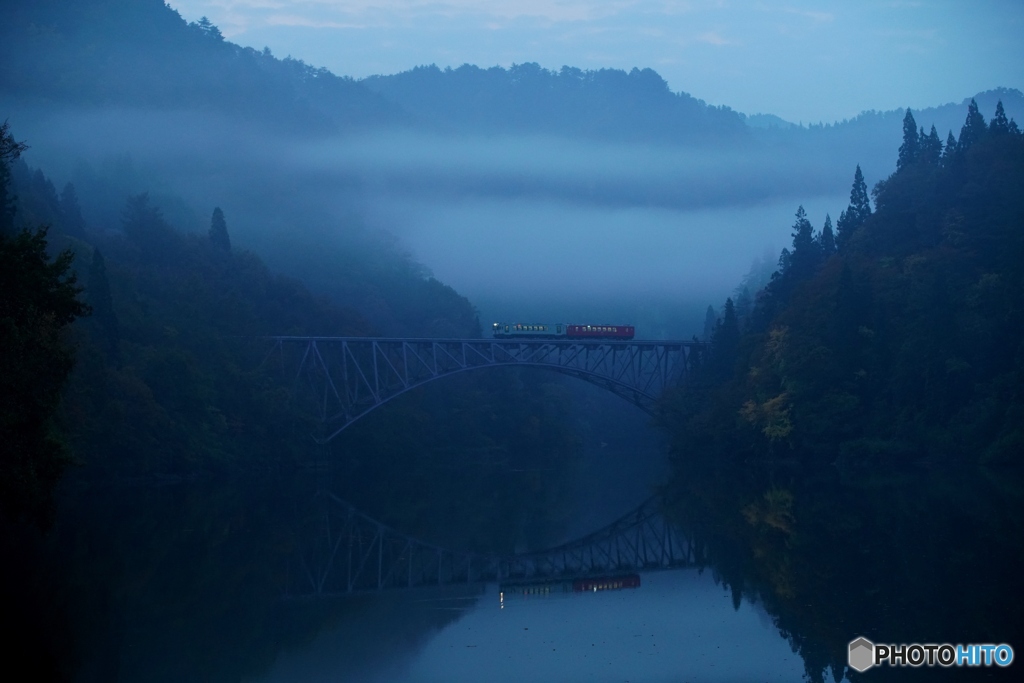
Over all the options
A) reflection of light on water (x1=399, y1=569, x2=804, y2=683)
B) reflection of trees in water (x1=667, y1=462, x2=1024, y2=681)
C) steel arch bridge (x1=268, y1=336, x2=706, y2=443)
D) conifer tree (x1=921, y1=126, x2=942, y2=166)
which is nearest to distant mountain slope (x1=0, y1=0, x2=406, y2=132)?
steel arch bridge (x1=268, y1=336, x2=706, y2=443)

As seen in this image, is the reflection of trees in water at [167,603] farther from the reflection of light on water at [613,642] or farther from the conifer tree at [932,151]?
the conifer tree at [932,151]

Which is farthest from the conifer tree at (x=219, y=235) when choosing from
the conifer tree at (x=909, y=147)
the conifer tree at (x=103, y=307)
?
the conifer tree at (x=909, y=147)

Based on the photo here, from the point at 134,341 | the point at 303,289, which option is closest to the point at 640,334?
the point at 303,289

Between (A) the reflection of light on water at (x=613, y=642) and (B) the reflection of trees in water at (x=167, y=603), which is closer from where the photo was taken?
(A) the reflection of light on water at (x=613, y=642)

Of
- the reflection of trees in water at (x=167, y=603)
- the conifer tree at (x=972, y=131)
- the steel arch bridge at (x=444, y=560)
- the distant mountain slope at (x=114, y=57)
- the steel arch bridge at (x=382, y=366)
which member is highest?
the distant mountain slope at (x=114, y=57)

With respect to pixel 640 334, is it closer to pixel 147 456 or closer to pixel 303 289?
pixel 303 289

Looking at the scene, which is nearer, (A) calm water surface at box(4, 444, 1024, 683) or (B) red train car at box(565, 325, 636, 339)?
(A) calm water surface at box(4, 444, 1024, 683)

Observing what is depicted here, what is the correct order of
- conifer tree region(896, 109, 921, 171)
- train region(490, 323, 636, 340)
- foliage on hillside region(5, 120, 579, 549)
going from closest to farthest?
foliage on hillside region(5, 120, 579, 549), train region(490, 323, 636, 340), conifer tree region(896, 109, 921, 171)

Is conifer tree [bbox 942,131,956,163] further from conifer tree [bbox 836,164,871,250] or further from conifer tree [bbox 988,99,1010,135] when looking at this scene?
conifer tree [bbox 836,164,871,250]

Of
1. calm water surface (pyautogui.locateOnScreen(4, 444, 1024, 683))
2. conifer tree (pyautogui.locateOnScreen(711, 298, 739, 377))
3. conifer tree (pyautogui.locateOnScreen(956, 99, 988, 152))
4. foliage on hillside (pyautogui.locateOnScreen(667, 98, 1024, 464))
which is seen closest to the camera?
calm water surface (pyautogui.locateOnScreen(4, 444, 1024, 683))
